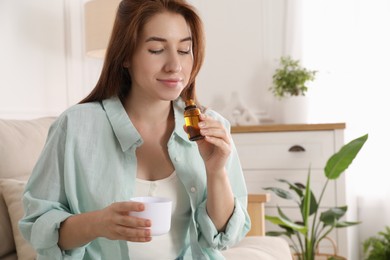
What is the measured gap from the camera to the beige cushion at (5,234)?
1637 millimetres

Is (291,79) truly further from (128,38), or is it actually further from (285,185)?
(128,38)

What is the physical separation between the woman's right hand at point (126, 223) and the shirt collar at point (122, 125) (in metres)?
0.29

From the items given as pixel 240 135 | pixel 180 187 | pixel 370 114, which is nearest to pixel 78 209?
pixel 180 187

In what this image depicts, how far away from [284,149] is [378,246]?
0.85 metres

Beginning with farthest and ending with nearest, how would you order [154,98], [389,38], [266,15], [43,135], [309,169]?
[266,15] < [389,38] < [309,169] < [43,135] < [154,98]

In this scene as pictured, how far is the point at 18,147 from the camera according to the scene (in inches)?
70.6

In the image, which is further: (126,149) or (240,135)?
(240,135)

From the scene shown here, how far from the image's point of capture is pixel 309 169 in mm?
2840

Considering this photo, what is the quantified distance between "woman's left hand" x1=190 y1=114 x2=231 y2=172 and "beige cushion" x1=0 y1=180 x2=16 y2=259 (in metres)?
0.70

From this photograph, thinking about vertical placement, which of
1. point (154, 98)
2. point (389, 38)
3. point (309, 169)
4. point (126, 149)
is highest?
point (389, 38)

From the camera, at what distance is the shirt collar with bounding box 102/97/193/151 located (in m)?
1.36

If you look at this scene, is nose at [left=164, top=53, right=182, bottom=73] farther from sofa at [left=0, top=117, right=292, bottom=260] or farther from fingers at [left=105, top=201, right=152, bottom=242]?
sofa at [left=0, top=117, right=292, bottom=260]

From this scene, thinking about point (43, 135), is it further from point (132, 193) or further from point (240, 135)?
point (240, 135)

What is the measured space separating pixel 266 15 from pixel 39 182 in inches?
110
